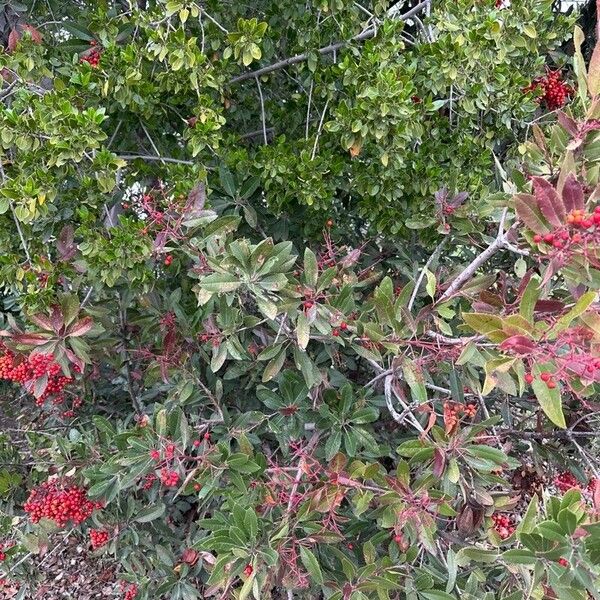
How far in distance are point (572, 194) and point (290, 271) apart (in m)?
0.89

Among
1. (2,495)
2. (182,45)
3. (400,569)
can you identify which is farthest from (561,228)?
(2,495)

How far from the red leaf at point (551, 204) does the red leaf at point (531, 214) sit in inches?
2.0

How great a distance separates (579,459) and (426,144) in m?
1.39

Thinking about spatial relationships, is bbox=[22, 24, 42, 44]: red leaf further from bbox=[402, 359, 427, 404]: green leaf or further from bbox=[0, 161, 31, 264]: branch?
bbox=[402, 359, 427, 404]: green leaf

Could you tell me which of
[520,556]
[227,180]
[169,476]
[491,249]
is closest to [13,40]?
[227,180]

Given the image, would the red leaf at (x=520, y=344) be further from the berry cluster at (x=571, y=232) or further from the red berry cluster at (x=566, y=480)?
the red berry cluster at (x=566, y=480)

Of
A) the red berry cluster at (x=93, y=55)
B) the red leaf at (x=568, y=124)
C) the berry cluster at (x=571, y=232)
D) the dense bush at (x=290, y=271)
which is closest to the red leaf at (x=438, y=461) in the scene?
the dense bush at (x=290, y=271)

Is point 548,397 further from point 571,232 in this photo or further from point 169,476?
point 169,476

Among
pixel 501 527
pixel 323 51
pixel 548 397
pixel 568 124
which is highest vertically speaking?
pixel 568 124

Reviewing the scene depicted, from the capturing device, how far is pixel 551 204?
1.06 meters

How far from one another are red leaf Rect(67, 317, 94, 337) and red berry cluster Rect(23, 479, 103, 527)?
60cm

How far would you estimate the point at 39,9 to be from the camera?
1.99 metres

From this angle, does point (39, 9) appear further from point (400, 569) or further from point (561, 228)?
point (400, 569)

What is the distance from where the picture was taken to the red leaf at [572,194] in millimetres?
1019
